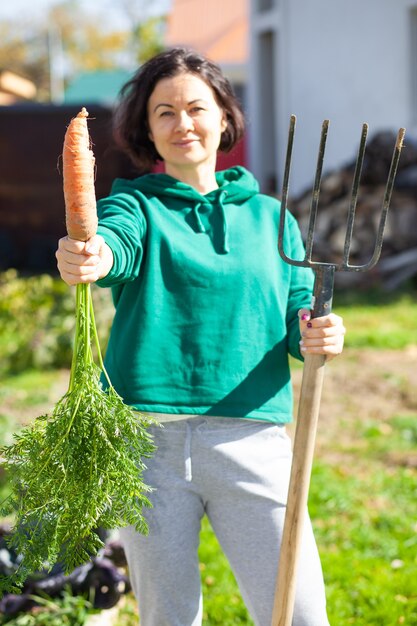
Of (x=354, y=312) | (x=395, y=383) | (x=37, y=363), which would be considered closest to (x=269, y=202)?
(x=395, y=383)

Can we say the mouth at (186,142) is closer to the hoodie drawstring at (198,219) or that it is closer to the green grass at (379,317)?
the hoodie drawstring at (198,219)

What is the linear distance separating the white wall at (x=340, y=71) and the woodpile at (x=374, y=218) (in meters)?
0.93

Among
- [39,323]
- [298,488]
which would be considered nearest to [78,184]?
[298,488]

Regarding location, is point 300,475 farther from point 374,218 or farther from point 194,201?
point 374,218

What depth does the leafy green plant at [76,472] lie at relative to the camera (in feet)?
6.34

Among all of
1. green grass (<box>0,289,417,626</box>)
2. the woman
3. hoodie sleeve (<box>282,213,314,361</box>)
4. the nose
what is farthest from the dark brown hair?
green grass (<box>0,289,417,626</box>)

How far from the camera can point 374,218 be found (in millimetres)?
9898

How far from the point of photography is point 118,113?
2521 mm

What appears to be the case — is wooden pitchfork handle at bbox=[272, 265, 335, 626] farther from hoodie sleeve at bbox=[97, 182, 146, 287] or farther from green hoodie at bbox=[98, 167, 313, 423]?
hoodie sleeve at bbox=[97, 182, 146, 287]

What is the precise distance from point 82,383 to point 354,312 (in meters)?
6.76

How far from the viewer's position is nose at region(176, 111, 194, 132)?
7.47 ft

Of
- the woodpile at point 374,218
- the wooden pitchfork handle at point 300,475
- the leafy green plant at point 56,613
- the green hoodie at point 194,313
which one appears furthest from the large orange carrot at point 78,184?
the woodpile at point 374,218

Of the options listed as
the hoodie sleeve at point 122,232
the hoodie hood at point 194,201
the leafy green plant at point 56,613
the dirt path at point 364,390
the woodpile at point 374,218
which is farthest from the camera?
the woodpile at point 374,218

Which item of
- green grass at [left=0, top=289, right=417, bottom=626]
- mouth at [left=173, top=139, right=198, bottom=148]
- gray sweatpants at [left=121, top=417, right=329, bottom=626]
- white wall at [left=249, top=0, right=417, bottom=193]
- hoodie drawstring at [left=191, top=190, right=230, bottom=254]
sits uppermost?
white wall at [left=249, top=0, right=417, bottom=193]
